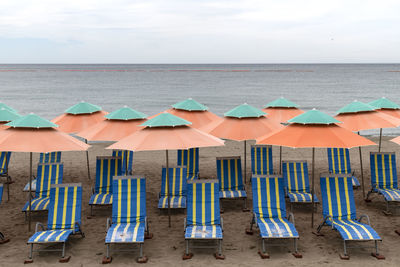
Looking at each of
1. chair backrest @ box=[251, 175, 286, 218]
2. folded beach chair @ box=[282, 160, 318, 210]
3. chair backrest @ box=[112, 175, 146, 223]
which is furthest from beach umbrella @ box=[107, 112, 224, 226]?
folded beach chair @ box=[282, 160, 318, 210]

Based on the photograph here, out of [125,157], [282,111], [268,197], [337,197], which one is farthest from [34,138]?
[282,111]

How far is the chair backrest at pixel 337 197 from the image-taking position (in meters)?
6.30

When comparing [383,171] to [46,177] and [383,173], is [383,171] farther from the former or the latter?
[46,177]

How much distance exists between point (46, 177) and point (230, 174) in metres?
3.78

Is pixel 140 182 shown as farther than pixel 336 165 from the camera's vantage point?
No

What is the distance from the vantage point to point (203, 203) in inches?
245

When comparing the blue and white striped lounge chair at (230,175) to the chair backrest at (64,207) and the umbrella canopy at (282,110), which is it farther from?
the chair backrest at (64,207)

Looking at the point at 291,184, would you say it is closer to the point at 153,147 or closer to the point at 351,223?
the point at 351,223

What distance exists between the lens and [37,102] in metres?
40.5

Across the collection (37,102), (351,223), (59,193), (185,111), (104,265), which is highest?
(37,102)

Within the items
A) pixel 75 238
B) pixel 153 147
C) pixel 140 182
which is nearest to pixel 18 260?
pixel 75 238

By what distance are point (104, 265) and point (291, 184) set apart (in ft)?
14.3

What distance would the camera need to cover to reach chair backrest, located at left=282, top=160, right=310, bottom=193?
795cm

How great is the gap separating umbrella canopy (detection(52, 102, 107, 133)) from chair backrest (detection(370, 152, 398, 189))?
20.4 ft
